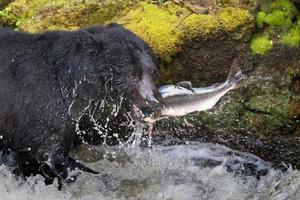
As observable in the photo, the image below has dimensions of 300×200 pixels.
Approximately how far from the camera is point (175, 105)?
211 inches

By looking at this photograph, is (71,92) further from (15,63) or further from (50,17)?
(50,17)

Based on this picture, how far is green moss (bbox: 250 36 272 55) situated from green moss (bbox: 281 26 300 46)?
13 cm

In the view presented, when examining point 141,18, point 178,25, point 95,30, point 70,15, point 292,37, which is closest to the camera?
point 95,30

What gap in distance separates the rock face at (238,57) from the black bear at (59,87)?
797mm

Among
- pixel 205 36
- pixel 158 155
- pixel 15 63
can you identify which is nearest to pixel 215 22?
pixel 205 36

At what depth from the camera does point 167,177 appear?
243 inches

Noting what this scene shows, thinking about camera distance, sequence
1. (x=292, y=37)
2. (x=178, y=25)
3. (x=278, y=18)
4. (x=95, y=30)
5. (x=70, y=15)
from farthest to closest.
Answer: (x=70, y=15) < (x=178, y=25) < (x=278, y=18) < (x=292, y=37) < (x=95, y=30)

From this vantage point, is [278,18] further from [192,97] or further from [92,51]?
[92,51]

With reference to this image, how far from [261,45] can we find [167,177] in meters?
1.45

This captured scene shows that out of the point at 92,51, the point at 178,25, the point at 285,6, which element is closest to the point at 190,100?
the point at 92,51

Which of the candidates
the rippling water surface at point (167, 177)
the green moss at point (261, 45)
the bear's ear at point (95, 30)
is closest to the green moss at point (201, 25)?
the green moss at point (261, 45)

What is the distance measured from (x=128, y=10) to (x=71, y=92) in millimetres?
1608

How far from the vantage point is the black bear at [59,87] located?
549 cm

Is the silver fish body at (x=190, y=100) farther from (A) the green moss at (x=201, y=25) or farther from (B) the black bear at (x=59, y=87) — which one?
(A) the green moss at (x=201, y=25)
